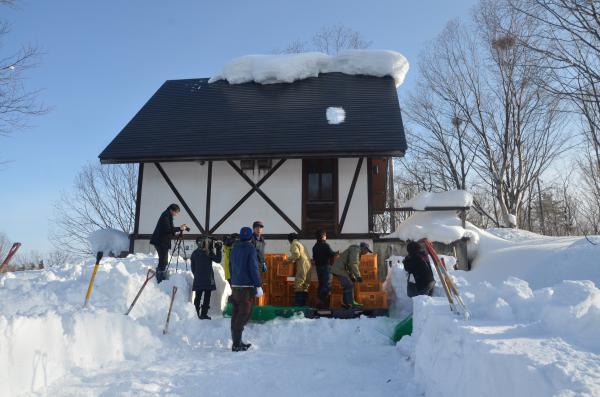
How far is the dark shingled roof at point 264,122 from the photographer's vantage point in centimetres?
1171

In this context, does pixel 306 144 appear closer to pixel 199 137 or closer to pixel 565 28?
pixel 199 137

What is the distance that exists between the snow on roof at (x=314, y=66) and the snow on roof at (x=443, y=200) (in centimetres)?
478

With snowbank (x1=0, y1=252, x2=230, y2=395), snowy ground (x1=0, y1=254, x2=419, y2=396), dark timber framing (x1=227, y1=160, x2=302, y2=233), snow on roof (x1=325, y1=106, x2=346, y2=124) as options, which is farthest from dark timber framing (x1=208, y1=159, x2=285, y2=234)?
snowy ground (x1=0, y1=254, x2=419, y2=396)

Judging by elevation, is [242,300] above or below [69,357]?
above

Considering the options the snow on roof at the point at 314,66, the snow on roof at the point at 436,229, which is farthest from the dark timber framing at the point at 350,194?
the snow on roof at the point at 314,66

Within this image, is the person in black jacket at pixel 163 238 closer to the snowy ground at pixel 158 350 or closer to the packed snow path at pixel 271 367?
the snowy ground at pixel 158 350

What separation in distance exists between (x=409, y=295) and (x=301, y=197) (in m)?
5.38

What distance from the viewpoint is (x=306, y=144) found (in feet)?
38.5

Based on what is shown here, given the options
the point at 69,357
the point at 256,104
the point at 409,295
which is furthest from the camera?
the point at 256,104

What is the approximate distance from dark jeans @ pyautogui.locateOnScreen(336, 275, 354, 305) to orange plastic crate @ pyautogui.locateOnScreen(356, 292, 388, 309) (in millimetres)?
223

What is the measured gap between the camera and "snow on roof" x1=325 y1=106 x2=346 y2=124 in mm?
12695

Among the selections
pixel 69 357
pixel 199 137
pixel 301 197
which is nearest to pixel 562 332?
pixel 69 357

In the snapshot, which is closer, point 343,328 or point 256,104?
point 343,328

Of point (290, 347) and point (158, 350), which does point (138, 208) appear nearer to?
point (158, 350)
